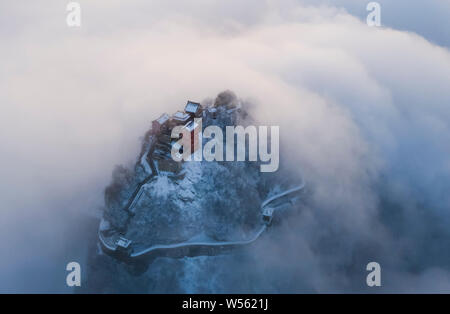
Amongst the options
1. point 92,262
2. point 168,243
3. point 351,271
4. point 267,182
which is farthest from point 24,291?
point 351,271

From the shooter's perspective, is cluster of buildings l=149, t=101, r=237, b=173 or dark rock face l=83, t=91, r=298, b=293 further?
cluster of buildings l=149, t=101, r=237, b=173

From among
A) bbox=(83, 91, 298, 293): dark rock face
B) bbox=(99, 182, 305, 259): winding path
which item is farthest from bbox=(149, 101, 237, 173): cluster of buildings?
bbox=(99, 182, 305, 259): winding path

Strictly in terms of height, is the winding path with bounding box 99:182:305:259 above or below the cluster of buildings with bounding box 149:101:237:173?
below

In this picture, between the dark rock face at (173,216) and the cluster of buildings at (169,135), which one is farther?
the cluster of buildings at (169,135)

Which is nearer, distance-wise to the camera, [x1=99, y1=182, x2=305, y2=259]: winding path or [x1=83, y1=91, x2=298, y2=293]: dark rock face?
[x1=83, y1=91, x2=298, y2=293]: dark rock face

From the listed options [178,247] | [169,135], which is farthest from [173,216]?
[169,135]

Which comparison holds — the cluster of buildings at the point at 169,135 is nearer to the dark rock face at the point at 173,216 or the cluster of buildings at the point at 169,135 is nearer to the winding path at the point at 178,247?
the dark rock face at the point at 173,216

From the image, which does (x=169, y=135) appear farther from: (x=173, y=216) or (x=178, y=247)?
(x=178, y=247)

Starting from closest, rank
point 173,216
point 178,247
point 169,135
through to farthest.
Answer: point 169,135
point 178,247
point 173,216

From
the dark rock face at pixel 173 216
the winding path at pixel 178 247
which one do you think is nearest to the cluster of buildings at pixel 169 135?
the dark rock face at pixel 173 216

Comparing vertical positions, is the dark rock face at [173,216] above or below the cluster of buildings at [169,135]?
below

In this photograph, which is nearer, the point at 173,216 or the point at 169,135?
the point at 169,135

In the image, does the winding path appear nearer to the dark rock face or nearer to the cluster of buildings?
the dark rock face

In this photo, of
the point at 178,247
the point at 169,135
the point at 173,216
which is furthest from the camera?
the point at 173,216
